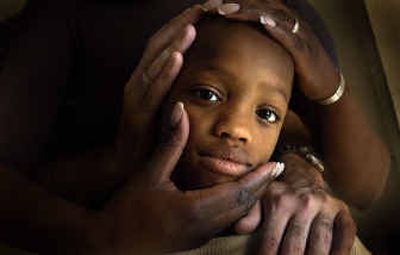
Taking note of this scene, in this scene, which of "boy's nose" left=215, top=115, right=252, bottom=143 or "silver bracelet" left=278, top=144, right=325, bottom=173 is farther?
"silver bracelet" left=278, top=144, right=325, bottom=173

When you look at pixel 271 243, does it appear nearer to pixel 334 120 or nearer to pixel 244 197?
pixel 244 197

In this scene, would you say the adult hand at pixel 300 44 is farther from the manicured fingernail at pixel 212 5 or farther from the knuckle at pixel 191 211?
the knuckle at pixel 191 211

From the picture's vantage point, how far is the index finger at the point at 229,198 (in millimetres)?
565


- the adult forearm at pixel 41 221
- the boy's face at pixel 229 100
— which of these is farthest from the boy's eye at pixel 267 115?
the adult forearm at pixel 41 221

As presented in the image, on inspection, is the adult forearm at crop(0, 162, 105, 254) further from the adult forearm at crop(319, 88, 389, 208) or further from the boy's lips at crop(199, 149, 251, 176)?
the adult forearm at crop(319, 88, 389, 208)

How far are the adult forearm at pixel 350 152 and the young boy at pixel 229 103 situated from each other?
10cm

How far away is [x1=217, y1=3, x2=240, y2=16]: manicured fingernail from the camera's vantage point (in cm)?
60

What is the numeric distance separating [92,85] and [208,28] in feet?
0.51

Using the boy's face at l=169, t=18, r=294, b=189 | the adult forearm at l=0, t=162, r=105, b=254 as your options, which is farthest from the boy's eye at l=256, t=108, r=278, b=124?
the adult forearm at l=0, t=162, r=105, b=254

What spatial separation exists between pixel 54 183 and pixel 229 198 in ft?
0.58

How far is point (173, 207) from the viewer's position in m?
0.56

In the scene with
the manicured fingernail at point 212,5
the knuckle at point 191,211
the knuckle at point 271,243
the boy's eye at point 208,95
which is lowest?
the knuckle at point 271,243


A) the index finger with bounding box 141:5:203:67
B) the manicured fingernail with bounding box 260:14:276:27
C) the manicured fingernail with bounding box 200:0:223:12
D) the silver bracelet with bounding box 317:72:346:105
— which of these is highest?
the manicured fingernail with bounding box 260:14:276:27

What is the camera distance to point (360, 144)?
28.0 inches
